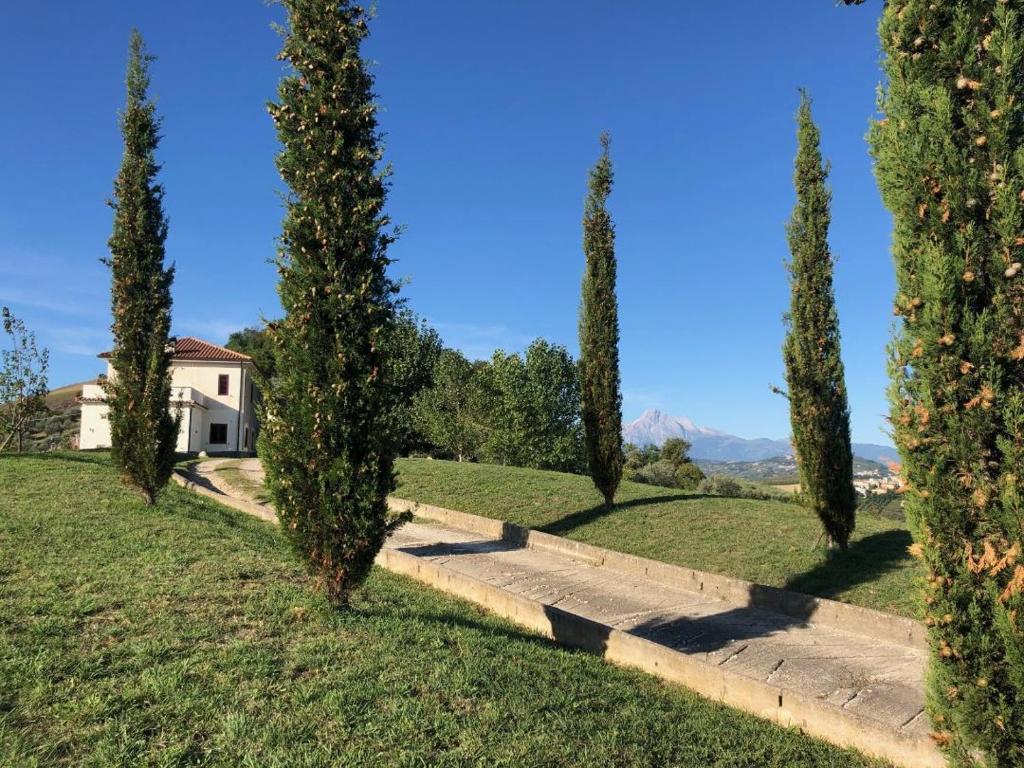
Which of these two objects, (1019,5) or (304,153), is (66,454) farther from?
(1019,5)

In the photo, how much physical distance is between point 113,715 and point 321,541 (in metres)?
3.10

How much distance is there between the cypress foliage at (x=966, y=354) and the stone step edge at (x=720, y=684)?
4.65 ft

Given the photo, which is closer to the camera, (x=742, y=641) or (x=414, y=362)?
(x=742, y=641)

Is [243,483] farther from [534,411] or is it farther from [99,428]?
[99,428]

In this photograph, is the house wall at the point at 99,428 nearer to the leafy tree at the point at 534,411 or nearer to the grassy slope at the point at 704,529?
the leafy tree at the point at 534,411

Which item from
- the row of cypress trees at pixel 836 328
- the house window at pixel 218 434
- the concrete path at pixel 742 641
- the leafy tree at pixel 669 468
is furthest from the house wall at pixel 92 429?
the concrete path at pixel 742 641

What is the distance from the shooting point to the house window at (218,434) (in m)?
45.8

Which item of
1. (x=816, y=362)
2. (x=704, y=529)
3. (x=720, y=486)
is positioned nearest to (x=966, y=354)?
(x=816, y=362)

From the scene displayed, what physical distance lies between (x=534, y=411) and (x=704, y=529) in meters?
28.3

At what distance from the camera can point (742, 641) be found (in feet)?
29.3

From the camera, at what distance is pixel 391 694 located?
513 cm

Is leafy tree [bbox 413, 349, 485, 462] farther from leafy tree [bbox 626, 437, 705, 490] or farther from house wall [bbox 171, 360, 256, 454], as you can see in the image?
house wall [bbox 171, 360, 256, 454]

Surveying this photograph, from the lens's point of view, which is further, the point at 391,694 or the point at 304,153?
the point at 304,153

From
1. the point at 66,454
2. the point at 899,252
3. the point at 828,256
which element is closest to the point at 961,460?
the point at 899,252
